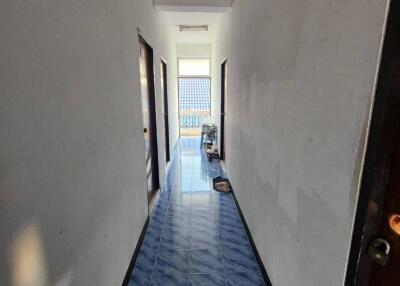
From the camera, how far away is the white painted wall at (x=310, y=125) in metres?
0.80

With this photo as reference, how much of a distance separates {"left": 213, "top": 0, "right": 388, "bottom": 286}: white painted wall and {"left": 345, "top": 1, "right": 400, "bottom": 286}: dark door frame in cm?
3

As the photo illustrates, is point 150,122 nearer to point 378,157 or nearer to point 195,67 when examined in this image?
point 378,157

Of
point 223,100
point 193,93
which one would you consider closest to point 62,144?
point 223,100

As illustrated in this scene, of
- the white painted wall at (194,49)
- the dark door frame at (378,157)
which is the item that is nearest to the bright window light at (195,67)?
the white painted wall at (194,49)

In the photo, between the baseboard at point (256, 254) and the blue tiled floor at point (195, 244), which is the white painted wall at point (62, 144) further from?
the baseboard at point (256, 254)

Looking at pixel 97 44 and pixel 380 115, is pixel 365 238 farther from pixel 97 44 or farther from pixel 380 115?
pixel 97 44

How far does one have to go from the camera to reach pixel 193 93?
25.5ft

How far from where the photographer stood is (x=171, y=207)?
299 cm

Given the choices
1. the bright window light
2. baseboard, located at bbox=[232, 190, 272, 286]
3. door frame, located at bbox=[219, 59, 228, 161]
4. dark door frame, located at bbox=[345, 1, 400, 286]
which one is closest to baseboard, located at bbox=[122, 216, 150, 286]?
baseboard, located at bbox=[232, 190, 272, 286]

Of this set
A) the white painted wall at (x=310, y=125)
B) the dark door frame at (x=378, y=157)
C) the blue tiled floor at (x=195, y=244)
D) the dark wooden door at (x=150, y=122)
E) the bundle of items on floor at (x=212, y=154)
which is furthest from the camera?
the bundle of items on floor at (x=212, y=154)

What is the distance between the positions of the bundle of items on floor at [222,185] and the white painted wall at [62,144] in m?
1.91

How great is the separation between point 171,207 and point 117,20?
2.13 meters

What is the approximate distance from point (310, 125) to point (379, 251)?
21.1 inches

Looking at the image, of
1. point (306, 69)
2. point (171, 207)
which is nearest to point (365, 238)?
point (306, 69)
